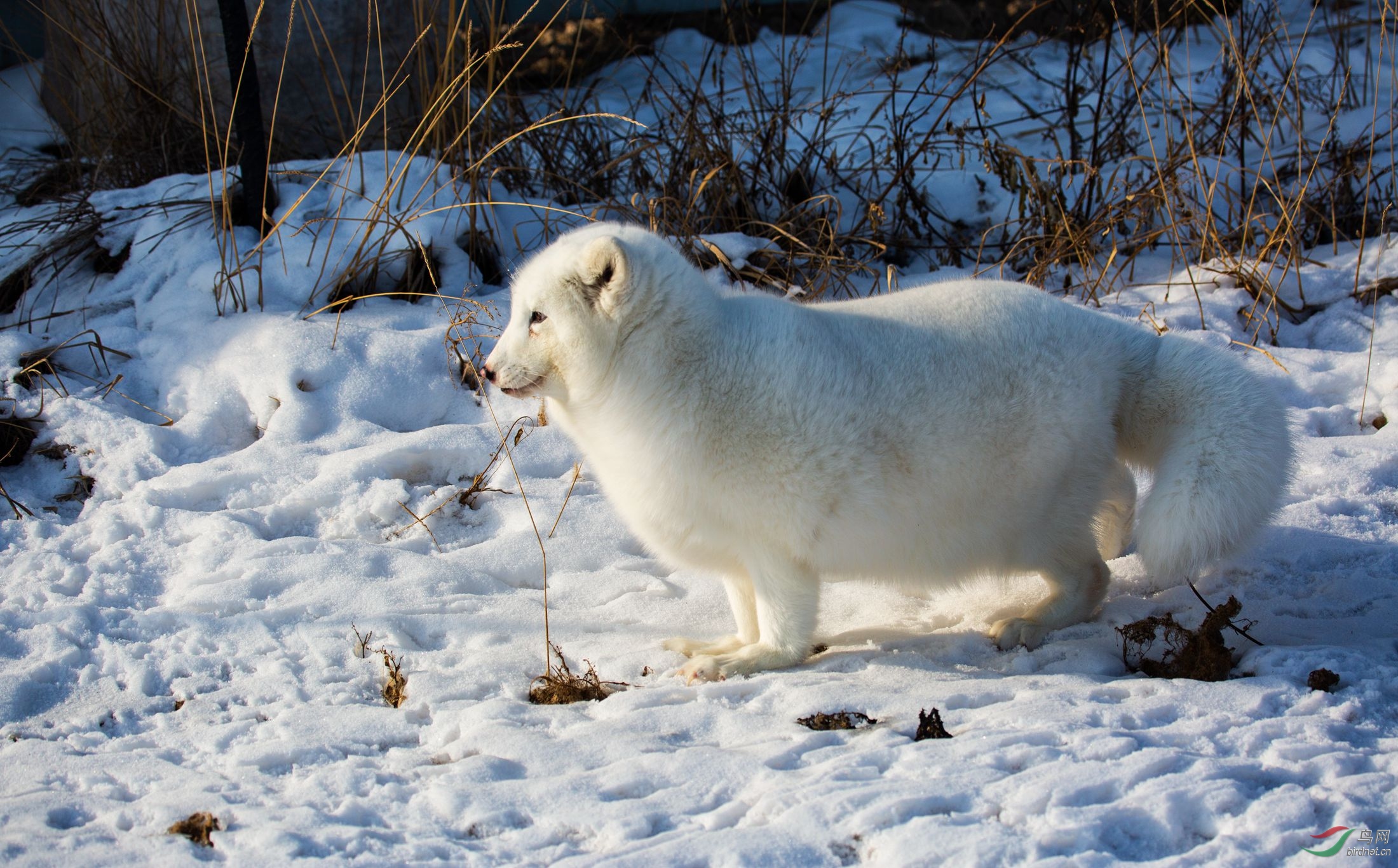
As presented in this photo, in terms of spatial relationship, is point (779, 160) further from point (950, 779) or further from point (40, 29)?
point (40, 29)

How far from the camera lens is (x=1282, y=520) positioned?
3881 mm

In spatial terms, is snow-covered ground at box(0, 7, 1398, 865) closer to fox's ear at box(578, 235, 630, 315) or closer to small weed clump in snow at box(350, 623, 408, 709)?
small weed clump in snow at box(350, 623, 408, 709)

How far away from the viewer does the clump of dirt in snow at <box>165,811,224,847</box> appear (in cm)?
223

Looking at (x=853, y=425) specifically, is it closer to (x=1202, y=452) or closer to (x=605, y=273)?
(x=605, y=273)

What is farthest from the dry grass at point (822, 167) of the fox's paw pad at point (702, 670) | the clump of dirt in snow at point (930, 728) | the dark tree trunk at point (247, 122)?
the clump of dirt in snow at point (930, 728)

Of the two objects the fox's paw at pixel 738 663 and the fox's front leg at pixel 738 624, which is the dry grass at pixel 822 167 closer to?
the fox's front leg at pixel 738 624

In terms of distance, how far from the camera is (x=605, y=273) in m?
2.98

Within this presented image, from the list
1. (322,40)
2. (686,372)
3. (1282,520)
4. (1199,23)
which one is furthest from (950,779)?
(1199,23)

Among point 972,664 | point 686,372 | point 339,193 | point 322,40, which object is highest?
point 322,40

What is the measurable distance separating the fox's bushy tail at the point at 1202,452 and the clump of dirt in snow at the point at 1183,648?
0.14 meters

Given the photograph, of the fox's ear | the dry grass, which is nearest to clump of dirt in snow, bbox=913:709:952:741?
the fox's ear

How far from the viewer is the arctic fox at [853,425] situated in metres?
2.98

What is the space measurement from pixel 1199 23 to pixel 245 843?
8835mm

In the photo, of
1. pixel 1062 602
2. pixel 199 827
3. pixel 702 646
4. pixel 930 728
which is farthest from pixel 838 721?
pixel 199 827
